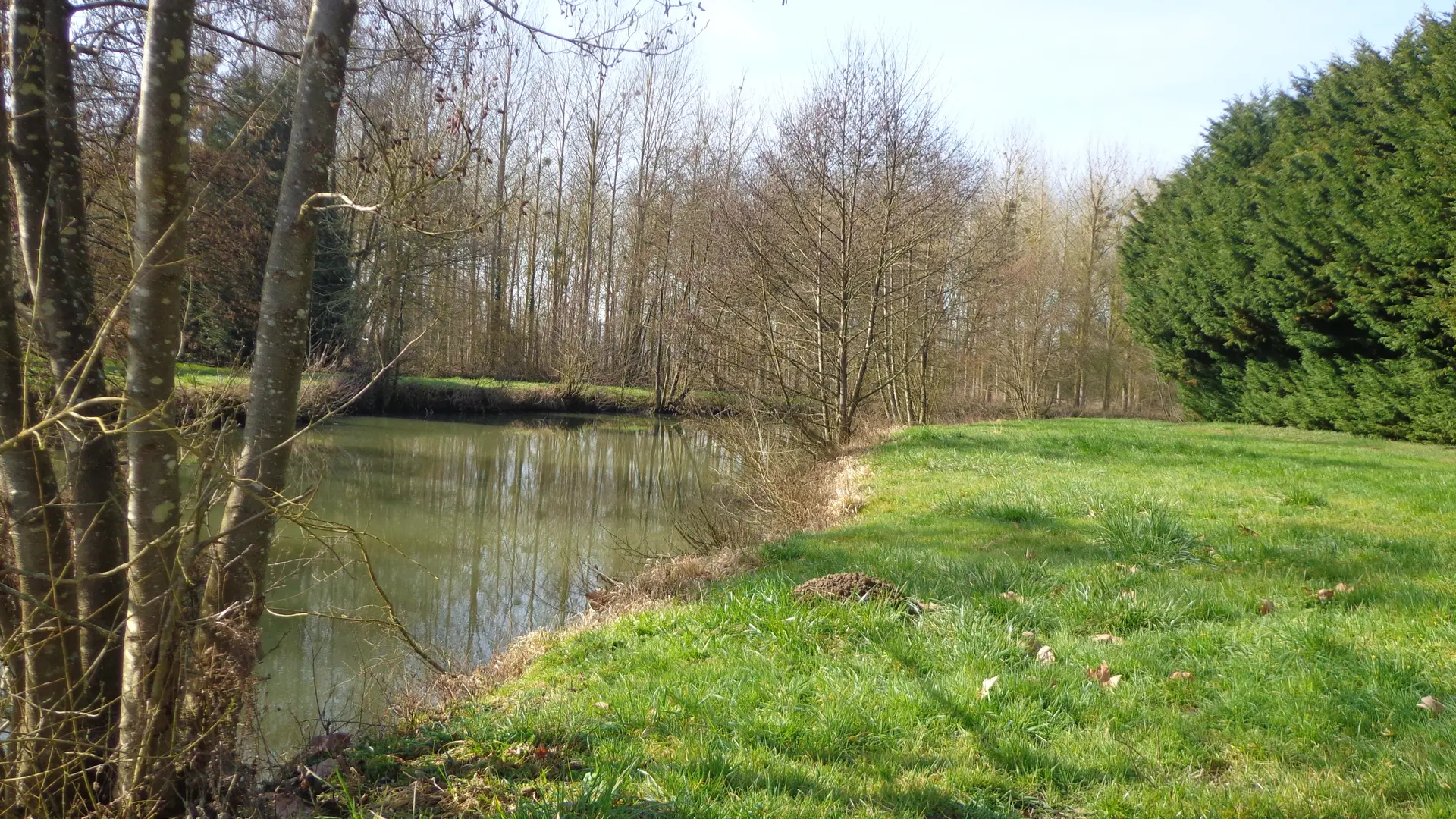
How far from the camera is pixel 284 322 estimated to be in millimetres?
3570

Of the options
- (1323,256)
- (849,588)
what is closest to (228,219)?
(849,588)

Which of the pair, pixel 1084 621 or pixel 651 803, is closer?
pixel 651 803

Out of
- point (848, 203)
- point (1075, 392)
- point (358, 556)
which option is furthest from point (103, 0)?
point (1075, 392)

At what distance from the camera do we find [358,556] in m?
9.87

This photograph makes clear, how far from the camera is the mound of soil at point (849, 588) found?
498 cm

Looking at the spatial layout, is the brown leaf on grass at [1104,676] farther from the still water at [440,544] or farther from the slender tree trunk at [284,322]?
the slender tree trunk at [284,322]

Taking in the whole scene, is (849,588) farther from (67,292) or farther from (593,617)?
A: (67,292)

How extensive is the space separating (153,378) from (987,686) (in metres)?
3.58

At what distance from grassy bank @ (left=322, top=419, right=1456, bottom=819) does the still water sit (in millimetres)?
1228

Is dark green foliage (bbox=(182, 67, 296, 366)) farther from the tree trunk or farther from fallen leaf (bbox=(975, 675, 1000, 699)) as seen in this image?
fallen leaf (bbox=(975, 675, 1000, 699))

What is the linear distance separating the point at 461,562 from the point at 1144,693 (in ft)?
27.4

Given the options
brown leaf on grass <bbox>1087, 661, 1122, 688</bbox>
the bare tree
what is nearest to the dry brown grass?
brown leaf on grass <bbox>1087, 661, 1122, 688</bbox>

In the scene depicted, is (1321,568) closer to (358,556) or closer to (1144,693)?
(1144,693)

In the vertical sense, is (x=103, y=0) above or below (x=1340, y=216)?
→ below
